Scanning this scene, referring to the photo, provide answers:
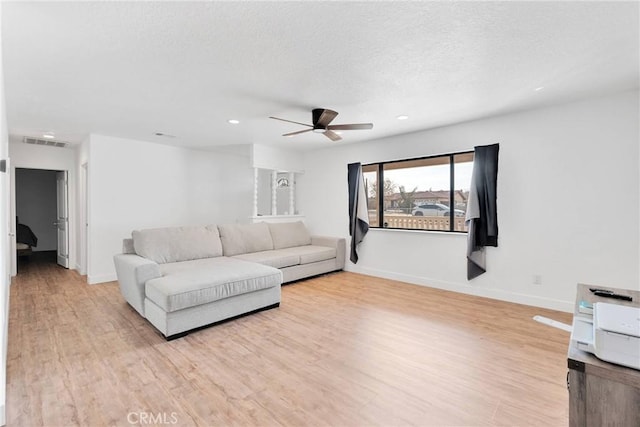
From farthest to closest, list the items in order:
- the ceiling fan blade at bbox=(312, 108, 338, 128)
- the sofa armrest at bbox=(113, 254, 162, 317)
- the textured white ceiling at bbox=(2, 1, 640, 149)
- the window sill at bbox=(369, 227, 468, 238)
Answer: the window sill at bbox=(369, 227, 468, 238) < the ceiling fan blade at bbox=(312, 108, 338, 128) < the sofa armrest at bbox=(113, 254, 162, 317) < the textured white ceiling at bbox=(2, 1, 640, 149)

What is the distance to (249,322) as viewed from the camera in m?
3.08

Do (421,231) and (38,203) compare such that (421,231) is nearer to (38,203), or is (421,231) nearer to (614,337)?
(614,337)

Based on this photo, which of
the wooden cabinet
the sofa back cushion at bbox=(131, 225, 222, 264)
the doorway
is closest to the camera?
the wooden cabinet

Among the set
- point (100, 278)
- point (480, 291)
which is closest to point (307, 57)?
point (480, 291)

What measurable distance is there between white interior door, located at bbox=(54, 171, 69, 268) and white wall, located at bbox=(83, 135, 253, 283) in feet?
4.75

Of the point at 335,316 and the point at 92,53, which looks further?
the point at 335,316

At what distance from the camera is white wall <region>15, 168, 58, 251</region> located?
24.6ft

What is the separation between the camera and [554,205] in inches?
134

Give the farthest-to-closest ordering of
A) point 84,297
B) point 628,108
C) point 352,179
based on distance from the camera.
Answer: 1. point 352,179
2. point 84,297
3. point 628,108

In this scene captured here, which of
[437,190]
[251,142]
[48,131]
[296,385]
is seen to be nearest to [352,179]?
[437,190]

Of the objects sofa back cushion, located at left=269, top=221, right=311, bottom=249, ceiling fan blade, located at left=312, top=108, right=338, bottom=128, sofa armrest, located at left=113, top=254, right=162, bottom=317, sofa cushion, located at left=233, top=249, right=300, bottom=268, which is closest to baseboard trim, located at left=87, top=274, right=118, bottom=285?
sofa armrest, located at left=113, top=254, right=162, bottom=317

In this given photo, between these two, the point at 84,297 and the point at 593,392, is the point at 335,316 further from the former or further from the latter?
the point at 84,297

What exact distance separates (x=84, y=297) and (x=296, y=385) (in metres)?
3.49

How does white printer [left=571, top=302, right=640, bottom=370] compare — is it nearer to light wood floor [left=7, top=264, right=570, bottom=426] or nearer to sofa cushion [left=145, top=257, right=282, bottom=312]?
light wood floor [left=7, top=264, right=570, bottom=426]
